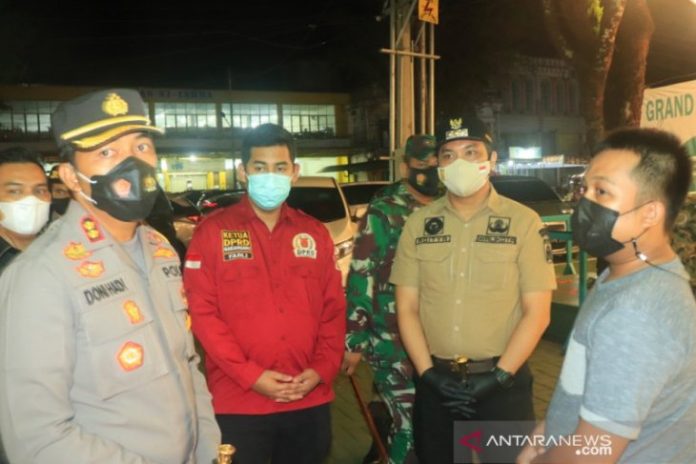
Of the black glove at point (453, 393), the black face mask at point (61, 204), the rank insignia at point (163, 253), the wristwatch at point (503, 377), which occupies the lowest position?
the black glove at point (453, 393)

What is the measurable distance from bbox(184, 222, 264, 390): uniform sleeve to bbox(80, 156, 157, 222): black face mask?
0.79 meters

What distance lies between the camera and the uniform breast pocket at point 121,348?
170 cm

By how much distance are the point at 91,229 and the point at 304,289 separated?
1206mm

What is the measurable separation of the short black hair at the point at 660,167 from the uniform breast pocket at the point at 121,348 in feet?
4.91

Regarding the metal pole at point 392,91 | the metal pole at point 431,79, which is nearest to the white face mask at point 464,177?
the metal pole at point 392,91

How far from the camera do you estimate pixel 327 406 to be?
9.64ft

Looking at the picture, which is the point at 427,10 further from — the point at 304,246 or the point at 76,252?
the point at 76,252

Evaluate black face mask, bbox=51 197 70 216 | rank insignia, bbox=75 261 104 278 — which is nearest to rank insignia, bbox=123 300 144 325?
rank insignia, bbox=75 261 104 278

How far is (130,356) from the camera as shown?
1.75 meters

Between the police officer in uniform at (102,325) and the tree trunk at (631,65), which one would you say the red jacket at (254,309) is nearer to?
the police officer in uniform at (102,325)

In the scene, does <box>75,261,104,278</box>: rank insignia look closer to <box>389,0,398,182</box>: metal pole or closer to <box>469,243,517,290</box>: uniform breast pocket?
<box>469,243,517,290</box>: uniform breast pocket

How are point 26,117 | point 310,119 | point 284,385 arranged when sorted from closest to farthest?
point 284,385 < point 26,117 < point 310,119

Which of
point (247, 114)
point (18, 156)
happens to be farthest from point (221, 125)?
point (18, 156)

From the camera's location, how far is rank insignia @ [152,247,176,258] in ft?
6.87
